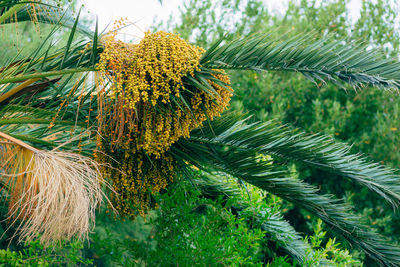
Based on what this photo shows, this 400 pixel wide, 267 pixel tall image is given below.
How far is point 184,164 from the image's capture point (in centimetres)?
379

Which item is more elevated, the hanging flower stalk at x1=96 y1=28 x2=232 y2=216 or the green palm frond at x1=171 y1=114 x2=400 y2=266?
the hanging flower stalk at x1=96 y1=28 x2=232 y2=216

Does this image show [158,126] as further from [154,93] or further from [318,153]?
[318,153]

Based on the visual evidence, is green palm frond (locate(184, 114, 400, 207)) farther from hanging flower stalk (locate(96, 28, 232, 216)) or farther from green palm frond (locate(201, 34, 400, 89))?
green palm frond (locate(201, 34, 400, 89))

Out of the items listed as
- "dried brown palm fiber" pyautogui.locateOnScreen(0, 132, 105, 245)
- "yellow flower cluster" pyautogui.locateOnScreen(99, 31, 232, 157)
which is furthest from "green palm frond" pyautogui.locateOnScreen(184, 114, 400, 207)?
"dried brown palm fiber" pyautogui.locateOnScreen(0, 132, 105, 245)

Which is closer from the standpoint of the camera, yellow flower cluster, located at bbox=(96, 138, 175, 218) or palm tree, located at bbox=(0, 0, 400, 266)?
palm tree, located at bbox=(0, 0, 400, 266)

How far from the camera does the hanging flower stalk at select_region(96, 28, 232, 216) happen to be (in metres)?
2.95

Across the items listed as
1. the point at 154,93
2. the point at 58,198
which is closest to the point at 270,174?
the point at 154,93

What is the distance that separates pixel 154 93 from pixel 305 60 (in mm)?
1179

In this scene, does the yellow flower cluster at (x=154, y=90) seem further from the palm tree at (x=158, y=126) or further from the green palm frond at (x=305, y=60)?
the green palm frond at (x=305, y=60)

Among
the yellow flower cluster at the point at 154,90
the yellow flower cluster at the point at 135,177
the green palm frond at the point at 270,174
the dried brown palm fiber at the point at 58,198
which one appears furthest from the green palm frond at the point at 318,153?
the dried brown palm fiber at the point at 58,198

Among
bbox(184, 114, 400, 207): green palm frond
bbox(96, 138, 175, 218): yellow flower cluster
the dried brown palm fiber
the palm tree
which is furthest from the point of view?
bbox(96, 138, 175, 218): yellow flower cluster

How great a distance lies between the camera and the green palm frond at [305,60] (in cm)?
301

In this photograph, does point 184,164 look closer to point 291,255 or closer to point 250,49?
point 250,49

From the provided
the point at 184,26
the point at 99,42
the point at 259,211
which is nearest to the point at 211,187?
the point at 259,211
